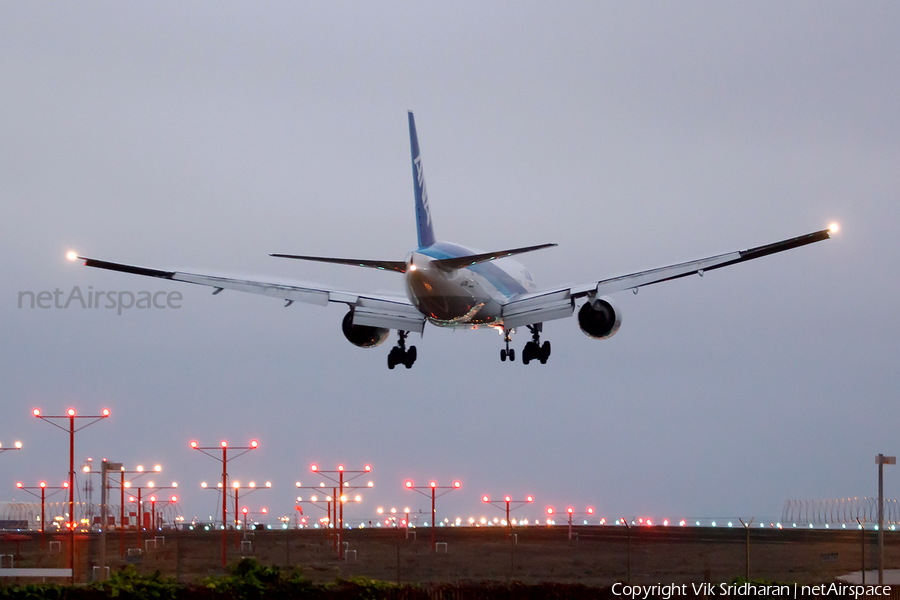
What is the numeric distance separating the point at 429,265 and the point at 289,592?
2154 centimetres

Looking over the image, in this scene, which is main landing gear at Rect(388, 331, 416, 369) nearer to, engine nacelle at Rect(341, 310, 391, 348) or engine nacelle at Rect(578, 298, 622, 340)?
engine nacelle at Rect(341, 310, 391, 348)

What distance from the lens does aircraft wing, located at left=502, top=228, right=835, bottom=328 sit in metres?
46.3

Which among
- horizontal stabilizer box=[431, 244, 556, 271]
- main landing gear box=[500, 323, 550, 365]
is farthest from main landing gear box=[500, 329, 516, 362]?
horizontal stabilizer box=[431, 244, 556, 271]

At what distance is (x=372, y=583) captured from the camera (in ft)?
94.4

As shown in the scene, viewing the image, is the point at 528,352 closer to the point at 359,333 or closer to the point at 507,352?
the point at 507,352

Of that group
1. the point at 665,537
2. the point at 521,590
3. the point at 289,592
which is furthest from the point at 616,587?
the point at 665,537

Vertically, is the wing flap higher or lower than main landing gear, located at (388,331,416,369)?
higher

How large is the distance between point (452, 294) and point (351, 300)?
5.48m

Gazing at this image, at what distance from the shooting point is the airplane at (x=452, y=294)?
156 ft

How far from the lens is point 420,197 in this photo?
187 feet

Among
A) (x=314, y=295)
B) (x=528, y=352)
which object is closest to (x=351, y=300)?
(x=314, y=295)

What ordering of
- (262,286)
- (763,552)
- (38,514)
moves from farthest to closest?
(38,514), (763,552), (262,286)

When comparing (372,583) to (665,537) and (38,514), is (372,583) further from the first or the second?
(38,514)

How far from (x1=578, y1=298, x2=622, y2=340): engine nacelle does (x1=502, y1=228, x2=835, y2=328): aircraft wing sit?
2.30 feet
